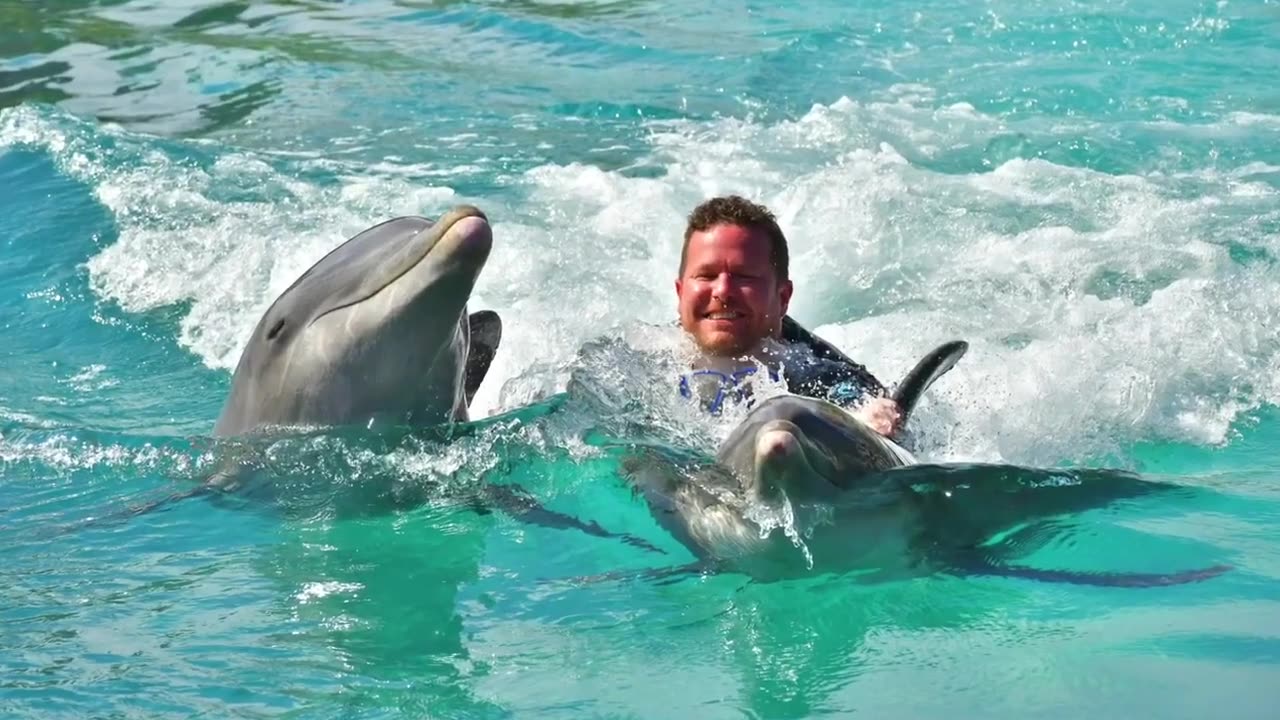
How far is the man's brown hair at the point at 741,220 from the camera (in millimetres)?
6488

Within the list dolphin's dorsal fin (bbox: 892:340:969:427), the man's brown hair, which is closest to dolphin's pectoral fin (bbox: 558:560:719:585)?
dolphin's dorsal fin (bbox: 892:340:969:427)

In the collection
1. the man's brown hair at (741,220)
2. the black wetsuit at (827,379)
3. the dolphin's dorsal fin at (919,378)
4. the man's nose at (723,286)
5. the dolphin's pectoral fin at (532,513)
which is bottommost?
the dolphin's pectoral fin at (532,513)

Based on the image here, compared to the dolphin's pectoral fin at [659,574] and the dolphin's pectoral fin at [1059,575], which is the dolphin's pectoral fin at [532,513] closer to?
the dolphin's pectoral fin at [659,574]

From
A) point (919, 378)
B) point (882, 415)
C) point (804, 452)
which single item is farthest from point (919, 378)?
point (804, 452)

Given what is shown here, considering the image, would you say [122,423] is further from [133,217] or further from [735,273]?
[133,217]

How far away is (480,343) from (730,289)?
104 centimetres

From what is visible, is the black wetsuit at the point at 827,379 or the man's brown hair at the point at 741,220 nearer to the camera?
the black wetsuit at the point at 827,379

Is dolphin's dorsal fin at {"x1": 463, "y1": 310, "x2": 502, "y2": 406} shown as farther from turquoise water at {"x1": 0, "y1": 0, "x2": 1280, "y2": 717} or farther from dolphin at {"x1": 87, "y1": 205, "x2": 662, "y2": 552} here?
dolphin at {"x1": 87, "y1": 205, "x2": 662, "y2": 552}

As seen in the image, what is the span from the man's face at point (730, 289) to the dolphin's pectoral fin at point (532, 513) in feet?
3.91

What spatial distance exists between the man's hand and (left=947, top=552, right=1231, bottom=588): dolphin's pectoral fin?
697 millimetres

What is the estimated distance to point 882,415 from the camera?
17.8ft

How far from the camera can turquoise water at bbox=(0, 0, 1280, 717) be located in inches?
164

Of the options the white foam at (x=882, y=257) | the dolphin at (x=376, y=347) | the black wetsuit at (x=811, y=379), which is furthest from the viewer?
the white foam at (x=882, y=257)

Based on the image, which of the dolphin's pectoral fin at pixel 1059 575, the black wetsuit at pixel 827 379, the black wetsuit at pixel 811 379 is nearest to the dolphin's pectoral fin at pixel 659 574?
the dolphin's pectoral fin at pixel 1059 575
